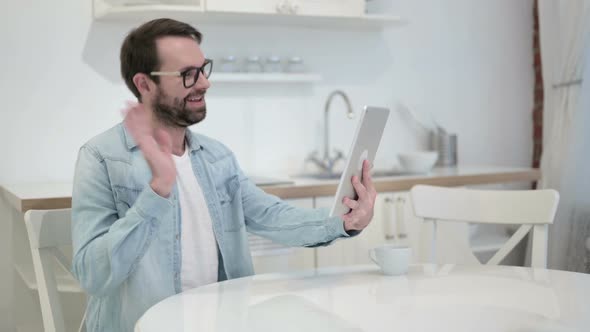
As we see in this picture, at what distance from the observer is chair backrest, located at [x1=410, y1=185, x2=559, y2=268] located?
7.07 ft

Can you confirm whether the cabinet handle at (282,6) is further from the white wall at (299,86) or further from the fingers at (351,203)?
the fingers at (351,203)

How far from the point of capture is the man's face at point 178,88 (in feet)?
6.39

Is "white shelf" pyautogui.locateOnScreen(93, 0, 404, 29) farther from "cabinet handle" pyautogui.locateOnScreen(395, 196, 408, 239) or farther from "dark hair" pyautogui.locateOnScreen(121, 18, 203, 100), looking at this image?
"dark hair" pyautogui.locateOnScreen(121, 18, 203, 100)

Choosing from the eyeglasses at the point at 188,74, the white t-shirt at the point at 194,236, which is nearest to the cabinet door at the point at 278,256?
the white t-shirt at the point at 194,236

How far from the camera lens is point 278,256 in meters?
3.01

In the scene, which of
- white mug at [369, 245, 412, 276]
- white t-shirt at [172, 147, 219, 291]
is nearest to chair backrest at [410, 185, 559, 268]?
white mug at [369, 245, 412, 276]

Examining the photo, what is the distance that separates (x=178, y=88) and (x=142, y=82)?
11 centimetres

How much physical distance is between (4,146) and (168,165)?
71.5 inches

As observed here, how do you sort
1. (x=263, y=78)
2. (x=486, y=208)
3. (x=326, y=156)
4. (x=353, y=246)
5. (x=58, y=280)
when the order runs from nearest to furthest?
(x=486, y=208) < (x=58, y=280) < (x=353, y=246) < (x=263, y=78) < (x=326, y=156)

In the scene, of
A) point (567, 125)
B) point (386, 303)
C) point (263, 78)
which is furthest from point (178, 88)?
point (567, 125)

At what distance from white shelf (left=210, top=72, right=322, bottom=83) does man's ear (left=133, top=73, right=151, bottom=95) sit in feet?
4.52

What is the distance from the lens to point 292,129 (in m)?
3.68

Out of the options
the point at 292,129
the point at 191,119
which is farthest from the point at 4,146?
the point at 191,119

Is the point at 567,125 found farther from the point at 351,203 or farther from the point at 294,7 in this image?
the point at 351,203
